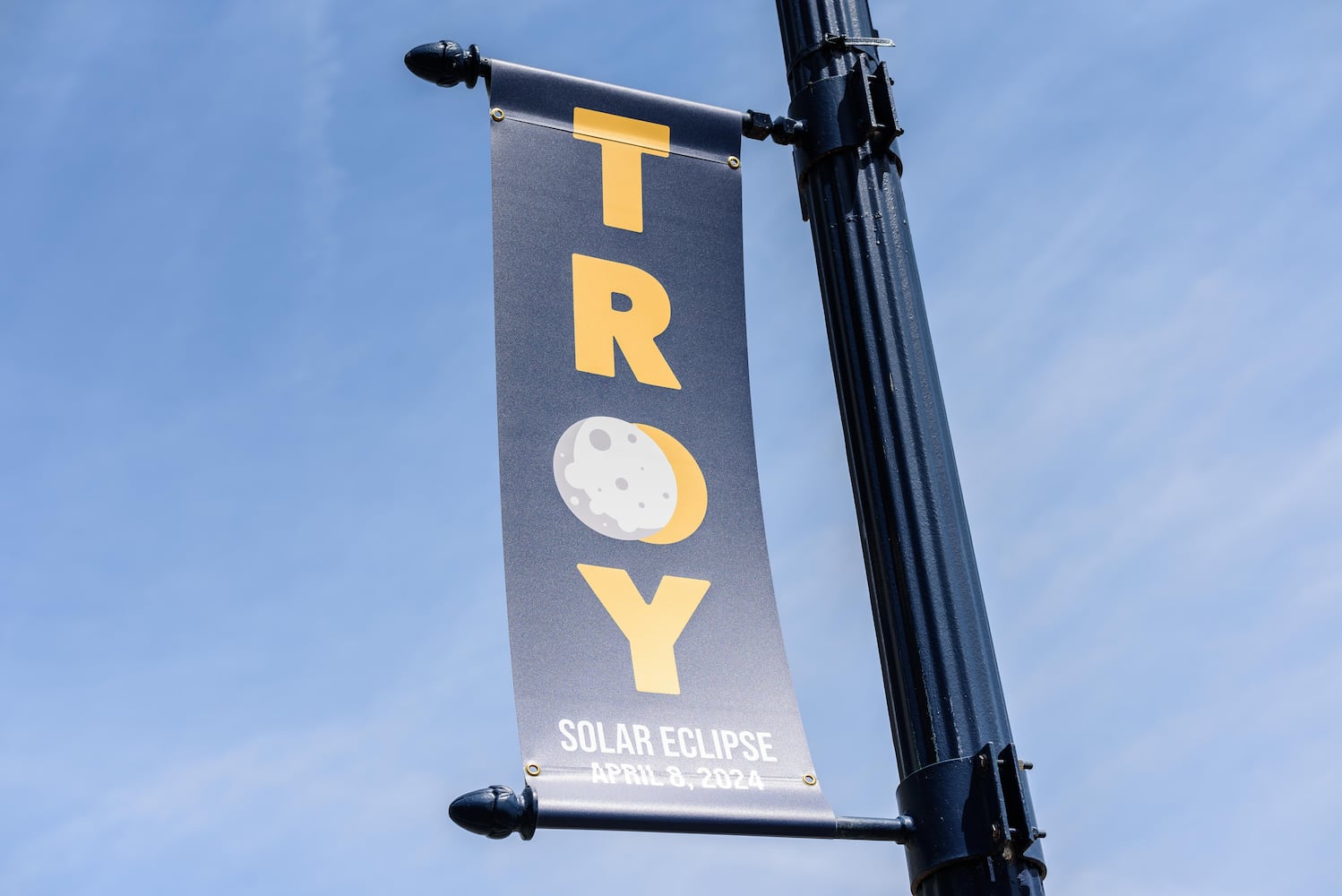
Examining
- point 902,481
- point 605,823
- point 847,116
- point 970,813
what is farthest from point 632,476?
point 847,116

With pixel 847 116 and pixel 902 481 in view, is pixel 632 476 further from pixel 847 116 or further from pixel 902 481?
pixel 847 116

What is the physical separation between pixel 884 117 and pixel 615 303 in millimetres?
1077

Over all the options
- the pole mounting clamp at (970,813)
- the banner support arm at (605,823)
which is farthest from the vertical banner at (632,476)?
the pole mounting clamp at (970,813)

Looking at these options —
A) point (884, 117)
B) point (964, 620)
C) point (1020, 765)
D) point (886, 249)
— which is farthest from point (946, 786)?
point (884, 117)

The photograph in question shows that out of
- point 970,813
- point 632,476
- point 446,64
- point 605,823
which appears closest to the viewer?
point 605,823

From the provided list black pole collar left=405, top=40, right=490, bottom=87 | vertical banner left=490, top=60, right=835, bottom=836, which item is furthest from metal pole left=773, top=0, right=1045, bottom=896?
black pole collar left=405, top=40, right=490, bottom=87

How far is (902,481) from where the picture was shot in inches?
162

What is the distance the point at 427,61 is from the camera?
15.3 feet

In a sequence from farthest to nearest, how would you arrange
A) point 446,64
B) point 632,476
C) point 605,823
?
point 446,64
point 632,476
point 605,823

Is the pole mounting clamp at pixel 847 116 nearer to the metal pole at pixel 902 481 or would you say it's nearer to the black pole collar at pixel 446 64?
the metal pole at pixel 902 481

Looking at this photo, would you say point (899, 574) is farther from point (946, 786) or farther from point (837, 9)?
point (837, 9)

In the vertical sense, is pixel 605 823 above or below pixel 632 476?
below

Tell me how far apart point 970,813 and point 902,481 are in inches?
37.5

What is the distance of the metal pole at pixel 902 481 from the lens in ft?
11.7
